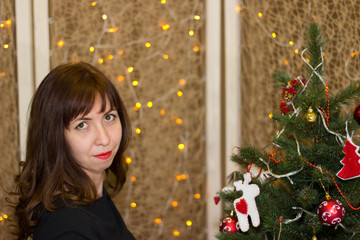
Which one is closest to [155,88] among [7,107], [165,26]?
[165,26]

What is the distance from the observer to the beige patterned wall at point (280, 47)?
2.38m

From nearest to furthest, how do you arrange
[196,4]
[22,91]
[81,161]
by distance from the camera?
[81,161]
[22,91]
[196,4]

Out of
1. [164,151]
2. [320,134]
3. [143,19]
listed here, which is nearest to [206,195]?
[164,151]

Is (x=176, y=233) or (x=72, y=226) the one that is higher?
(x=72, y=226)

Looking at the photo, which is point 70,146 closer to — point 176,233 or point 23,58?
point 23,58

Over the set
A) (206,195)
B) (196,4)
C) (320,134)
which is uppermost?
(196,4)

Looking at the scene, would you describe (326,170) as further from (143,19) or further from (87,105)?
(143,19)

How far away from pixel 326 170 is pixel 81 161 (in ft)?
2.57

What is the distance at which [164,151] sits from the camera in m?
2.53

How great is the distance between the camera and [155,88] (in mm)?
2488

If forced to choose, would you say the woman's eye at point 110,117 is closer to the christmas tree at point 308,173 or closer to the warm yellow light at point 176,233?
the christmas tree at point 308,173

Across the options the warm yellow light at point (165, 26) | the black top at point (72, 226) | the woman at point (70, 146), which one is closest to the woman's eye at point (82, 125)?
the woman at point (70, 146)

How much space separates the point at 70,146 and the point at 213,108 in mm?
1300

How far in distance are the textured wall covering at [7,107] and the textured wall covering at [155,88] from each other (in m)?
0.23
